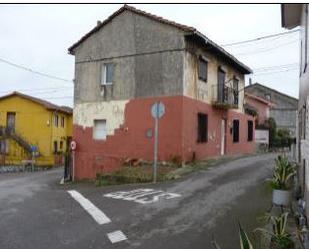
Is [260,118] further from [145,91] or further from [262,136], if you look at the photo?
[145,91]

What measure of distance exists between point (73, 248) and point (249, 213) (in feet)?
13.8

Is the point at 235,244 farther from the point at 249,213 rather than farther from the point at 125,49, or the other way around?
the point at 125,49

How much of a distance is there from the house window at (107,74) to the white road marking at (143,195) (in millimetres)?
9457

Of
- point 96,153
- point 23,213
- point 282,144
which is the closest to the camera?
point 23,213

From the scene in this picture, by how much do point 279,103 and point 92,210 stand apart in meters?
49.3

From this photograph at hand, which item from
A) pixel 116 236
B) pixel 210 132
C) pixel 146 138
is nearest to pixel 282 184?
pixel 116 236

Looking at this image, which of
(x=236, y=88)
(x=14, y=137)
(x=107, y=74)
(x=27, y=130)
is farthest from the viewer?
(x=27, y=130)

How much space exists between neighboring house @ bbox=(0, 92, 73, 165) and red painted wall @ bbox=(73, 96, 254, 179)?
1706 cm

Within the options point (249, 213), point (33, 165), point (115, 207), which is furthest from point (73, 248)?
point (33, 165)

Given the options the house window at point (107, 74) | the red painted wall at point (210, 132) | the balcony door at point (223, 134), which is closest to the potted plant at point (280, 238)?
the red painted wall at point (210, 132)

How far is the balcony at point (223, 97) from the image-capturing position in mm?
22513

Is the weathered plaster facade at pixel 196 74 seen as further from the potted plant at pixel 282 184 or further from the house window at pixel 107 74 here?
the potted plant at pixel 282 184

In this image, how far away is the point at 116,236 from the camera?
7750mm

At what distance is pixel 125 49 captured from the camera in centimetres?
2084
